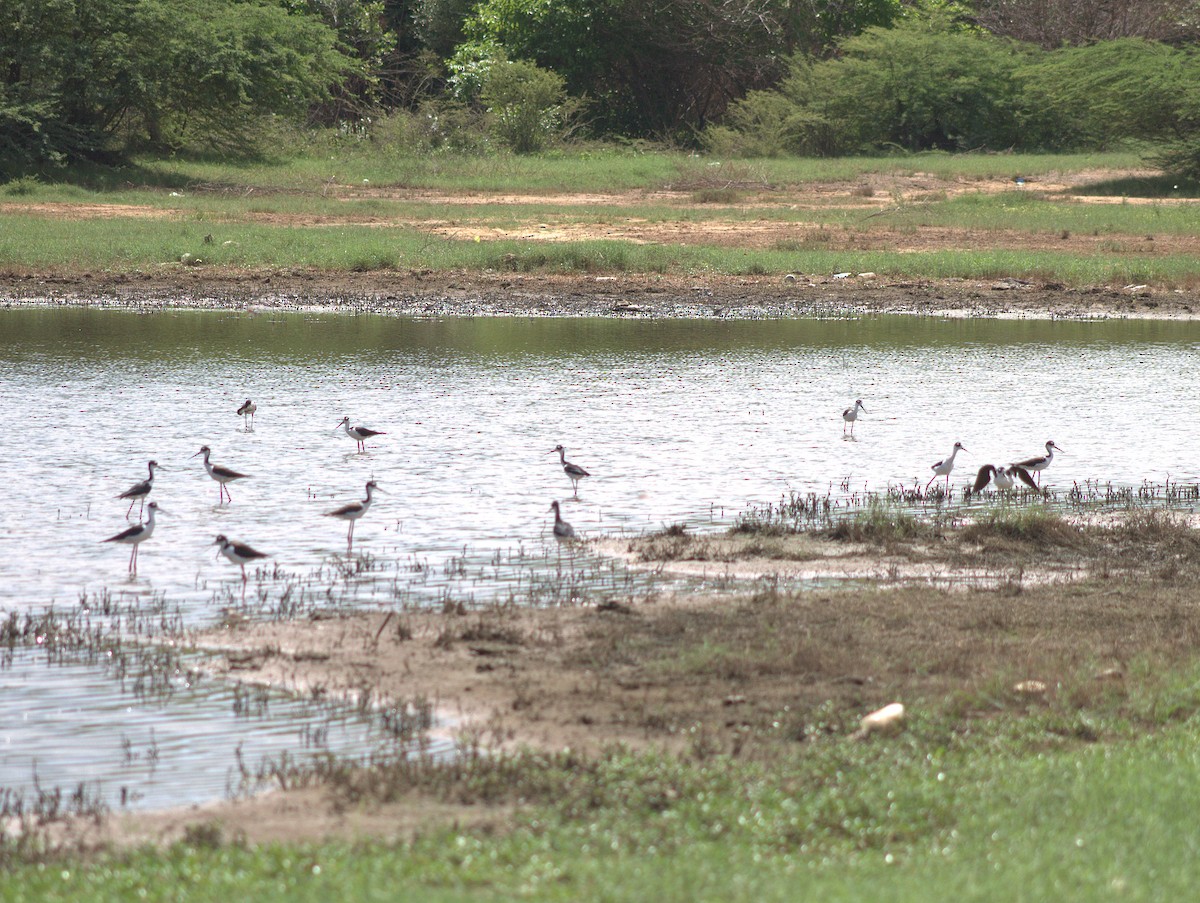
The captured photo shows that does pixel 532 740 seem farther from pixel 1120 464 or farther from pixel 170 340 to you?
pixel 170 340

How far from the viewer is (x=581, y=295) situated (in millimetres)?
26062

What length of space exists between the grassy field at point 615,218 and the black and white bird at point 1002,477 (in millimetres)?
15483

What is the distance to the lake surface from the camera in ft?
30.2

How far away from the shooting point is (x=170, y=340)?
21344 millimetres

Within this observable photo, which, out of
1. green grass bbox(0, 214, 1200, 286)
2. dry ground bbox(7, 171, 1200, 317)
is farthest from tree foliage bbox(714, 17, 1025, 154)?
green grass bbox(0, 214, 1200, 286)

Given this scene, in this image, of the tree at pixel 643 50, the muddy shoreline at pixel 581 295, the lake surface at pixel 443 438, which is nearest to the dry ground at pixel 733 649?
the lake surface at pixel 443 438

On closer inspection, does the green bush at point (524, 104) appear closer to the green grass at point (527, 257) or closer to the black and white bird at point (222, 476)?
the green grass at point (527, 257)

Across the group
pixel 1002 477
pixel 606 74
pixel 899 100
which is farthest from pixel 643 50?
pixel 1002 477

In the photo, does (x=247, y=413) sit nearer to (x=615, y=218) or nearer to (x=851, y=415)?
(x=851, y=415)

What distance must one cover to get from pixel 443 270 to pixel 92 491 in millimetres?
15682

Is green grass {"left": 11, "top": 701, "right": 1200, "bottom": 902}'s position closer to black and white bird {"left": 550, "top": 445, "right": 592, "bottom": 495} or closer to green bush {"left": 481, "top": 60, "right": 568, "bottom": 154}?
black and white bird {"left": 550, "top": 445, "right": 592, "bottom": 495}

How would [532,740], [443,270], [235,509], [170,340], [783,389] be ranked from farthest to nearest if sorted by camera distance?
[443,270] → [170,340] → [783,389] → [235,509] → [532,740]

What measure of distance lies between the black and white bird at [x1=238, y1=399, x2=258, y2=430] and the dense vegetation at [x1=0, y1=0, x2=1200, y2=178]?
2348 cm

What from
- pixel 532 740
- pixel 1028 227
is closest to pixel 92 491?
pixel 532 740
